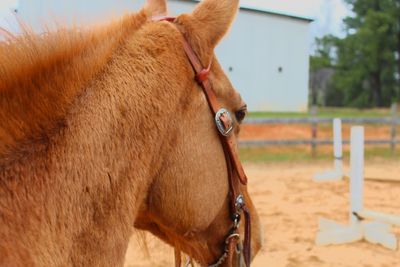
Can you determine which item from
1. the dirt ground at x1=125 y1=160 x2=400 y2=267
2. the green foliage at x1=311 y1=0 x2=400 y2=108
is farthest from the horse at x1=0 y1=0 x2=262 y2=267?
the green foliage at x1=311 y1=0 x2=400 y2=108

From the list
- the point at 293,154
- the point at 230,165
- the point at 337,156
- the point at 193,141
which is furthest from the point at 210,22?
the point at 293,154

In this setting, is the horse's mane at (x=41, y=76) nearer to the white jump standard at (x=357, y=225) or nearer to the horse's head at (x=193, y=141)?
the horse's head at (x=193, y=141)

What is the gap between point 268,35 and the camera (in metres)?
23.3

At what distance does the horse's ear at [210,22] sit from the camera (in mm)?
1385

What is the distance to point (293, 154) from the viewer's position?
1219 cm

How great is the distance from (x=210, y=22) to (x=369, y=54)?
110 ft

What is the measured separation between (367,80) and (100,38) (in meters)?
35.9

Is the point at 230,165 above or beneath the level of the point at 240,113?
beneath

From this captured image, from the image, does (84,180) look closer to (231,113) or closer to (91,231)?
(91,231)

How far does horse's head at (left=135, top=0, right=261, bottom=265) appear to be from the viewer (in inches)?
52.9

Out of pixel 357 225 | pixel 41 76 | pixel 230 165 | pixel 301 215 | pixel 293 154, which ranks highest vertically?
pixel 41 76

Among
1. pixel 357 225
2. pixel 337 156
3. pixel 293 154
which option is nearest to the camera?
pixel 357 225

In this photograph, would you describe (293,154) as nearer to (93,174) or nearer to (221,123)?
(221,123)

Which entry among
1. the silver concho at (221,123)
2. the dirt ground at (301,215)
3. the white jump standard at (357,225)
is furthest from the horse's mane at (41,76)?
the white jump standard at (357,225)
